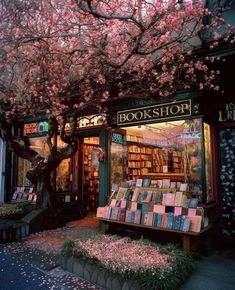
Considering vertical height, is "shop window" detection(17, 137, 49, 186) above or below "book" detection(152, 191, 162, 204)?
above

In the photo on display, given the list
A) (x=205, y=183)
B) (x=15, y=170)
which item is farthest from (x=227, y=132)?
(x=15, y=170)

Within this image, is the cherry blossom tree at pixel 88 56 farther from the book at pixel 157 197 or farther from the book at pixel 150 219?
the book at pixel 150 219

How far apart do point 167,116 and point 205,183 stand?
6.93 ft

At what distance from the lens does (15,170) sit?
11812 millimetres

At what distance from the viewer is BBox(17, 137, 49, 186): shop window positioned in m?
10.9

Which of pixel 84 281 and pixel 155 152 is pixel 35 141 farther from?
pixel 84 281

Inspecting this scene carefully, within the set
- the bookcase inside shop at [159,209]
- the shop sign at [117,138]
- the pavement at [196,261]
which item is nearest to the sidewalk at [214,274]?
the pavement at [196,261]

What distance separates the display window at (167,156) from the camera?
6676 millimetres

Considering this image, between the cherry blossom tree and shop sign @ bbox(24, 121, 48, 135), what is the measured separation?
184 centimetres

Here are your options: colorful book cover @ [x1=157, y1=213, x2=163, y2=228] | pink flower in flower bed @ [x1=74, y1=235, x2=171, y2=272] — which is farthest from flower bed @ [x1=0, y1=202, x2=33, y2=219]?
colorful book cover @ [x1=157, y1=213, x2=163, y2=228]

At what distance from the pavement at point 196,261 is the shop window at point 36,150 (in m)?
3.82

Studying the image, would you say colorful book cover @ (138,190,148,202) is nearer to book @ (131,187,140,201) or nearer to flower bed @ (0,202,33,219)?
book @ (131,187,140,201)

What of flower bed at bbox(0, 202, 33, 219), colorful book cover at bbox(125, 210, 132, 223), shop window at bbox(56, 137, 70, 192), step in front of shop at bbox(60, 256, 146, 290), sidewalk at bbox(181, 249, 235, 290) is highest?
shop window at bbox(56, 137, 70, 192)

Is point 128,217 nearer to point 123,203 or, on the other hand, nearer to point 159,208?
point 123,203
